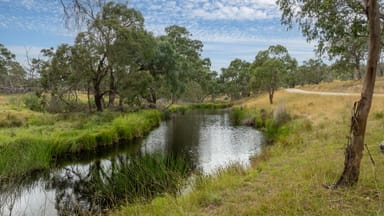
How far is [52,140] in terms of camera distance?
38.5 feet

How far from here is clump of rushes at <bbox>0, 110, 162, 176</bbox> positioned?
911 centimetres

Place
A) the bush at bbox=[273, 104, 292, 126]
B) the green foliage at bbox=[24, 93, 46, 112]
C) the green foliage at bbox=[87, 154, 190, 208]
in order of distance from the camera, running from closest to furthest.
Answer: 1. the green foliage at bbox=[87, 154, 190, 208]
2. the bush at bbox=[273, 104, 292, 126]
3. the green foliage at bbox=[24, 93, 46, 112]

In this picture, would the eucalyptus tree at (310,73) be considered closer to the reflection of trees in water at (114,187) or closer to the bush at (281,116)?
the bush at (281,116)

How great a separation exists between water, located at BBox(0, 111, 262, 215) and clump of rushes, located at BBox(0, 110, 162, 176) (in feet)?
2.08

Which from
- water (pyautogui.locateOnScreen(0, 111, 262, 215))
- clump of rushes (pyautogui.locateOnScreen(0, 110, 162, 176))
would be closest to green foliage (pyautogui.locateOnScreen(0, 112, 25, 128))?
clump of rushes (pyautogui.locateOnScreen(0, 110, 162, 176))

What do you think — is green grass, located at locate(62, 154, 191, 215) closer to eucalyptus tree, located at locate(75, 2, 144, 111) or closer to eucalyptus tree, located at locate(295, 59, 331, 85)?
eucalyptus tree, located at locate(75, 2, 144, 111)

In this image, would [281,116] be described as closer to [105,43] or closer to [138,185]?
[138,185]

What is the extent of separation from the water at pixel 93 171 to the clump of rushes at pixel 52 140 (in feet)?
2.08

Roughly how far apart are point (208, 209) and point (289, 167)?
287 cm

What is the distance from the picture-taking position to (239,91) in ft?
213

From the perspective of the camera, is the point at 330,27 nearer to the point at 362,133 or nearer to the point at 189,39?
the point at 362,133

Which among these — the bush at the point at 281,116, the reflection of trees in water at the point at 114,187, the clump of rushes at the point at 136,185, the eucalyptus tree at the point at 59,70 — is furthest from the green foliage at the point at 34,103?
the bush at the point at 281,116

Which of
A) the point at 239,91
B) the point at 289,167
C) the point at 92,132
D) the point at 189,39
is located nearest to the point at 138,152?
the point at 92,132

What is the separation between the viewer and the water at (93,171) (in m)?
6.87
